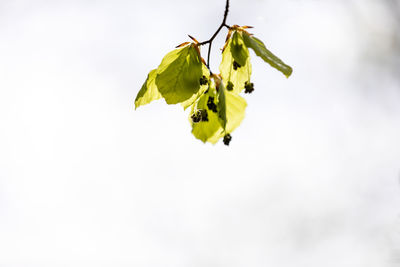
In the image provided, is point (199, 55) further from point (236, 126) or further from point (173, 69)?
point (236, 126)

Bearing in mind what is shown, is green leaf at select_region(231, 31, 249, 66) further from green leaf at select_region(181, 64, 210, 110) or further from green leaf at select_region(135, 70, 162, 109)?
green leaf at select_region(135, 70, 162, 109)

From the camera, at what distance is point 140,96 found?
1.99 meters

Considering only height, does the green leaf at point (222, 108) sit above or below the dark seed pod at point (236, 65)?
below

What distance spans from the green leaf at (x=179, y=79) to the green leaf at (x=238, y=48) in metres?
0.20

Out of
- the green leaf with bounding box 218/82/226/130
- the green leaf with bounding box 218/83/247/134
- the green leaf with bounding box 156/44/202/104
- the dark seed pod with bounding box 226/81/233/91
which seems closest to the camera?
the green leaf with bounding box 218/82/226/130

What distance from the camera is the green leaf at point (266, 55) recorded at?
1.70 m

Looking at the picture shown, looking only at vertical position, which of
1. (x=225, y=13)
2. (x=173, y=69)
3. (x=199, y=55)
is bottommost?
(x=173, y=69)

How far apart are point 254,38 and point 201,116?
19.6 inches

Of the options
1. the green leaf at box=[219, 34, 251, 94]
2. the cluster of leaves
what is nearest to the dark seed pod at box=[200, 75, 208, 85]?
the cluster of leaves

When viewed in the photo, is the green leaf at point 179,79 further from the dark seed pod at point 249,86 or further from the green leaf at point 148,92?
the dark seed pod at point 249,86

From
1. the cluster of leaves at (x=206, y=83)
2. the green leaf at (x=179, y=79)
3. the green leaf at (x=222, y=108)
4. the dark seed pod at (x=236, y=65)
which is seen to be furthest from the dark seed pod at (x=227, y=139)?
the dark seed pod at (x=236, y=65)

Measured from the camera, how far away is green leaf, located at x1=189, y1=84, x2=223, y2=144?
1.99 meters

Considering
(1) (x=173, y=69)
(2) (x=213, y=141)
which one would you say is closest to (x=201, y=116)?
(2) (x=213, y=141)

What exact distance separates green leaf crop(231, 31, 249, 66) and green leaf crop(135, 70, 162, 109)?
0.45 m
